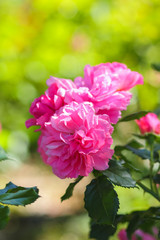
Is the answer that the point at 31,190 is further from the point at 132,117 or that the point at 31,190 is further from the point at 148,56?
the point at 148,56

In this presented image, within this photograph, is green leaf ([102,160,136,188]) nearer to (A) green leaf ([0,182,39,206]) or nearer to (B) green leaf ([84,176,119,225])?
(B) green leaf ([84,176,119,225])

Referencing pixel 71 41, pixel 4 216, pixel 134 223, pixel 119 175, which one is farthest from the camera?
pixel 71 41

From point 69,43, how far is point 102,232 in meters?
2.45

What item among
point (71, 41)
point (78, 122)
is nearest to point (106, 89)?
point (78, 122)

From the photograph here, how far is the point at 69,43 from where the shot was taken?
127 inches

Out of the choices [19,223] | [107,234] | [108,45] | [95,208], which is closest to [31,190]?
[95,208]

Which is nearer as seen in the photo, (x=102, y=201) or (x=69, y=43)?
(x=102, y=201)

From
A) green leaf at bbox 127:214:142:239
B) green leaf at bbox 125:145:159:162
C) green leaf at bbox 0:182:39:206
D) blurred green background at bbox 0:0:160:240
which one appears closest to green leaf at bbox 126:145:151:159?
green leaf at bbox 125:145:159:162

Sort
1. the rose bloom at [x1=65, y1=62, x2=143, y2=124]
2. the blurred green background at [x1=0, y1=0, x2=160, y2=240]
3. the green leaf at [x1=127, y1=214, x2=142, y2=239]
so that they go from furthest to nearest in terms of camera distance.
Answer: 1. the blurred green background at [x1=0, y1=0, x2=160, y2=240]
2. the green leaf at [x1=127, y1=214, x2=142, y2=239]
3. the rose bloom at [x1=65, y1=62, x2=143, y2=124]

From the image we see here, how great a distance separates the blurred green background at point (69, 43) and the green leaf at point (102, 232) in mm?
2187

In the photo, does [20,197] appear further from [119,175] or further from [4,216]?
[119,175]

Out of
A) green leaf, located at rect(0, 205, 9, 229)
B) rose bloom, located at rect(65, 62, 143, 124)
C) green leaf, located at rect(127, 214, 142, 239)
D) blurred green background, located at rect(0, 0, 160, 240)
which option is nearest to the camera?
green leaf, located at rect(0, 205, 9, 229)

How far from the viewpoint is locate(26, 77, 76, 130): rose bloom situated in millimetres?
827

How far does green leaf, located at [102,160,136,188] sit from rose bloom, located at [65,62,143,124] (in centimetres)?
9
